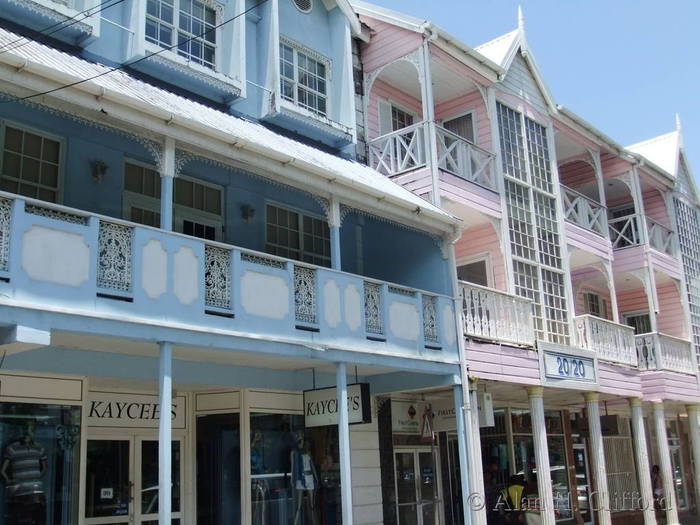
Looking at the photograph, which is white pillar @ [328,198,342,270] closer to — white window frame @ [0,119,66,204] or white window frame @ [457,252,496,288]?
white window frame @ [0,119,66,204]

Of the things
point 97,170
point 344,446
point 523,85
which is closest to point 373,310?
point 344,446

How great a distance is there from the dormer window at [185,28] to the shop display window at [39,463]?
6121 mm

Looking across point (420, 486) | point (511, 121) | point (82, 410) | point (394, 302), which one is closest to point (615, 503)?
point (420, 486)

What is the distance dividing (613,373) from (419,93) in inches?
326

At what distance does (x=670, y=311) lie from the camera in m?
25.9

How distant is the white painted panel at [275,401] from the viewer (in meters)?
14.2

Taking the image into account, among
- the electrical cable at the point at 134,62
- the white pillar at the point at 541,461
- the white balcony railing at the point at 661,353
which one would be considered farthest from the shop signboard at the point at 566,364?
the electrical cable at the point at 134,62

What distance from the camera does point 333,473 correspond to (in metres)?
15.2

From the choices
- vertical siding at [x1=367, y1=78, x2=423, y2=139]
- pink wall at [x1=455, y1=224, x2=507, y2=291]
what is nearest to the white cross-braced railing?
pink wall at [x1=455, y1=224, x2=507, y2=291]

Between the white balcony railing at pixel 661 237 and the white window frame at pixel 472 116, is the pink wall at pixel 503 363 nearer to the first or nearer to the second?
the white window frame at pixel 472 116

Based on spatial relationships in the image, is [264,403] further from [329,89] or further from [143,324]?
[329,89]

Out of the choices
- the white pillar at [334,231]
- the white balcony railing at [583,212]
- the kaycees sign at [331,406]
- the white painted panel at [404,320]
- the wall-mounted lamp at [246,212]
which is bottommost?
the kaycees sign at [331,406]

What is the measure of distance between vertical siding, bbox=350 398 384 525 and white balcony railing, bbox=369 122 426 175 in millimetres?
4860

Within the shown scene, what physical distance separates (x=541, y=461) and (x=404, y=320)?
17.2 ft
